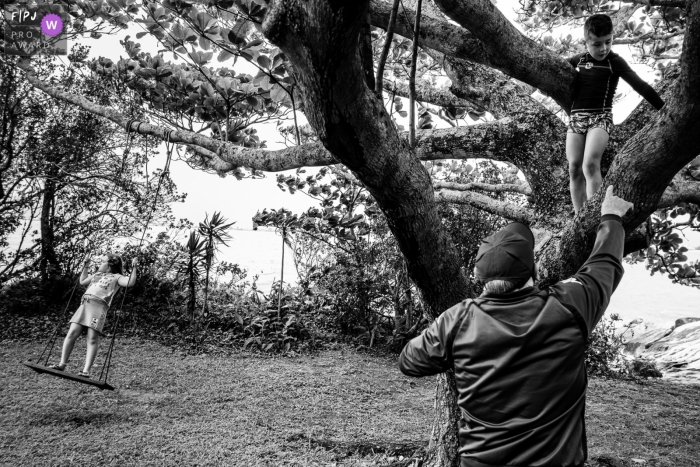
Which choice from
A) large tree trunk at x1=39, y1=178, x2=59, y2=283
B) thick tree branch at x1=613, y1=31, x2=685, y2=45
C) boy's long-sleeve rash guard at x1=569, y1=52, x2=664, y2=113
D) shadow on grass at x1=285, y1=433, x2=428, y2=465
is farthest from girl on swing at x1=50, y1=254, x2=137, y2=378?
thick tree branch at x1=613, y1=31, x2=685, y2=45

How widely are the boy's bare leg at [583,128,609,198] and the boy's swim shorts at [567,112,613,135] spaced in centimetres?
8

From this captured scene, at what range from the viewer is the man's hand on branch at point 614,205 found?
1.82 meters

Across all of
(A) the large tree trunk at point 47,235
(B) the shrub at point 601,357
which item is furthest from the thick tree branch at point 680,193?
(A) the large tree trunk at point 47,235

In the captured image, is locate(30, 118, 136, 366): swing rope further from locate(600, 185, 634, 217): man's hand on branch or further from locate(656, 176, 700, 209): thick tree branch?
locate(656, 176, 700, 209): thick tree branch

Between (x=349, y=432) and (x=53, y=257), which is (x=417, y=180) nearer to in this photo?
(x=349, y=432)

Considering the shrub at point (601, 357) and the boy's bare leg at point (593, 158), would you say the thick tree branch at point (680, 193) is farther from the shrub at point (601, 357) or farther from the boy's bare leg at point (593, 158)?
the shrub at point (601, 357)

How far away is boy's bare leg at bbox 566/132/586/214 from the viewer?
242 centimetres

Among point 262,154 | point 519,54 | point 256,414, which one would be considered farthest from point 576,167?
point 256,414

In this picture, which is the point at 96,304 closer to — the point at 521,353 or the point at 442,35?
the point at 442,35

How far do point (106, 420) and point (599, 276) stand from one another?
4.49 metres

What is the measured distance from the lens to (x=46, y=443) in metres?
3.68

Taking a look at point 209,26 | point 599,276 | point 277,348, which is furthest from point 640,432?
point 209,26

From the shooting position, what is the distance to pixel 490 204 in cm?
463
